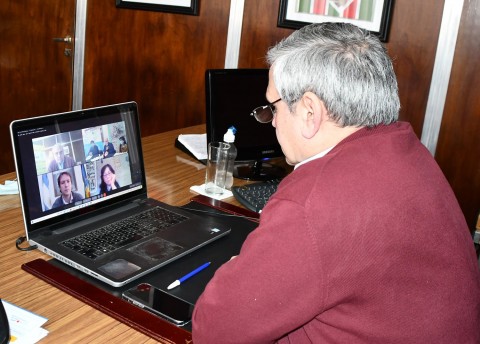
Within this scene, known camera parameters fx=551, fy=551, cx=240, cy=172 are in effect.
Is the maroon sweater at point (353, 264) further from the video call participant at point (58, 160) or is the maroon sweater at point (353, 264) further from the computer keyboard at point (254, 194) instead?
the computer keyboard at point (254, 194)

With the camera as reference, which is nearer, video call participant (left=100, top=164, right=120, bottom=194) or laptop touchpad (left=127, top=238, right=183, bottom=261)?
laptop touchpad (left=127, top=238, right=183, bottom=261)

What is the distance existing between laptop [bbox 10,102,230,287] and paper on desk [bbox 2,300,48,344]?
168 millimetres

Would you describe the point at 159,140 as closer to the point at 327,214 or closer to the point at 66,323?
the point at 66,323

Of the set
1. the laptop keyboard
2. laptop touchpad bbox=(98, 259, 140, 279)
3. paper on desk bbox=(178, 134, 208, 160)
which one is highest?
paper on desk bbox=(178, 134, 208, 160)

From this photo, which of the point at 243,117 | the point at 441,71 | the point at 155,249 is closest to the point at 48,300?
the point at 155,249

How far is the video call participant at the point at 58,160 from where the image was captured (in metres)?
1.31

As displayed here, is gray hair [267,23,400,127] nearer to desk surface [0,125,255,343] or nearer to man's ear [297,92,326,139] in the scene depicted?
man's ear [297,92,326,139]

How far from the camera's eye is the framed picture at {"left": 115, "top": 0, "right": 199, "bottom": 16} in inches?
130

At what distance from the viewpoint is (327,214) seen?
2.80 ft

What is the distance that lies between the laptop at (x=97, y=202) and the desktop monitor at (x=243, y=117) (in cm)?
44

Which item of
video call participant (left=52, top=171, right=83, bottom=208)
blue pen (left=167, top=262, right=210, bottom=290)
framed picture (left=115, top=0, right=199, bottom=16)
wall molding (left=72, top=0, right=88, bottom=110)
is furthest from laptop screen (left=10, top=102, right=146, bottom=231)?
wall molding (left=72, top=0, right=88, bottom=110)

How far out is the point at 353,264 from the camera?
856 mm

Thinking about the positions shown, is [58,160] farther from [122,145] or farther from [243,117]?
[243,117]

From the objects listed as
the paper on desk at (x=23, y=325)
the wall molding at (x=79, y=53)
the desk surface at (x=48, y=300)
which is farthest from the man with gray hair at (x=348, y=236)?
the wall molding at (x=79, y=53)
